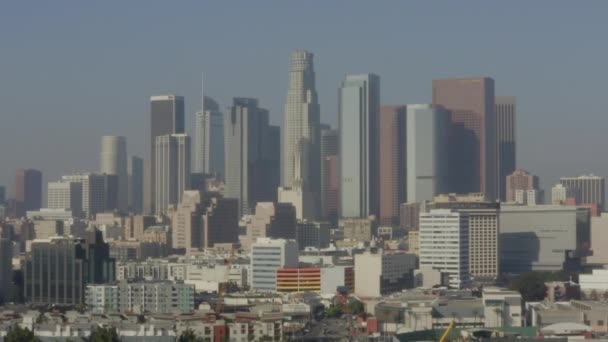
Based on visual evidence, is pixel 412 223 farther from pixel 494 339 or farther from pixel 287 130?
pixel 494 339

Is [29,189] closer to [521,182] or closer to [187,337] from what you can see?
[521,182]

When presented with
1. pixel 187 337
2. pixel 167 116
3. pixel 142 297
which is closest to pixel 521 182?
pixel 167 116

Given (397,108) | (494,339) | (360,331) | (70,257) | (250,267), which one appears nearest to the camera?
(494,339)

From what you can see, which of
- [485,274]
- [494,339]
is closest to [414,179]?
[485,274]

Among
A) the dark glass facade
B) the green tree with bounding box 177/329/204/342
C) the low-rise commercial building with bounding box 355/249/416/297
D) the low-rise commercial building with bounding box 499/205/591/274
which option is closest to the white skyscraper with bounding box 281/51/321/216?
the low-rise commercial building with bounding box 499/205/591/274

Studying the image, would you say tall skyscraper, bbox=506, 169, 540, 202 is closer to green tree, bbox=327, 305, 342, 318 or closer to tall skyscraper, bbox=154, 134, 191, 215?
tall skyscraper, bbox=154, 134, 191, 215

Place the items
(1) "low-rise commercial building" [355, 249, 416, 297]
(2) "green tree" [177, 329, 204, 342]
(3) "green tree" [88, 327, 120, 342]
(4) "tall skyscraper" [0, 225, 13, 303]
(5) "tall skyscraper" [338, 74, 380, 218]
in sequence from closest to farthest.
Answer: (3) "green tree" [88, 327, 120, 342]
(2) "green tree" [177, 329, 204, 342]
(4) "tall skyscraper" [0, 225, 13, 303]
(1) "low-rise commercial building" [355, 249, 416, 297]
(5) "tall skyscraper" [338, 74, 380, 218]
